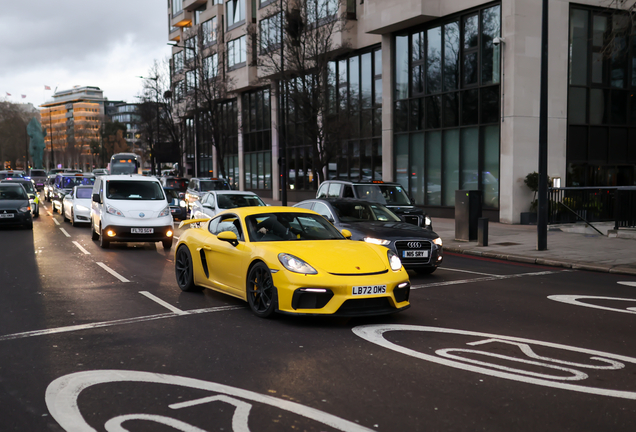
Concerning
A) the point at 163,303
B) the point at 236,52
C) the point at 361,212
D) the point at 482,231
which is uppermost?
the point at 236,52

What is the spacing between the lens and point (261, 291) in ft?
24.3

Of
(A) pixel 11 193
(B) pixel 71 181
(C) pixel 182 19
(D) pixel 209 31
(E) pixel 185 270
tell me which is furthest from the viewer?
(C) pixel 182 19

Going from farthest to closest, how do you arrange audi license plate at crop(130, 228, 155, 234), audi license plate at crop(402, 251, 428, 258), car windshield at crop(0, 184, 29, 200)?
1. car windshield at crop(0, 184, 29, 200)
2. audi license plate at crop(130, 228, 155, 234)
3. audi license plate at crop(402, 251, 428, 258)

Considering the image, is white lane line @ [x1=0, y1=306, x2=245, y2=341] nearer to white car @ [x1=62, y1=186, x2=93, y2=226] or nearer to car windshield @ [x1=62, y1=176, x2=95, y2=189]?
white car @ [x1=62, y1=186, x2=93, y2=226]

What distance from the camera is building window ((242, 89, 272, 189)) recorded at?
43219mm

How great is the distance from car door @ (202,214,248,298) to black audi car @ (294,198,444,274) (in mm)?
2958

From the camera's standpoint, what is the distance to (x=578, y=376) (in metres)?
5.13

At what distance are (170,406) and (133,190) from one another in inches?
518

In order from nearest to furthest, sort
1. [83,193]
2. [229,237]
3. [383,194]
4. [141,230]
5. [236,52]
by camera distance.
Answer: [229,237], [141,230], [383,194], [83,193], [236,52]

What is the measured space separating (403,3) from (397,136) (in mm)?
5923

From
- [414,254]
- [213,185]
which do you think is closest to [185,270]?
[414,254]

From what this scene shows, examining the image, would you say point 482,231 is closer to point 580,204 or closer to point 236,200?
point 580,204

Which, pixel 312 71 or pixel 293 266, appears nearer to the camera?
pixel 293 266

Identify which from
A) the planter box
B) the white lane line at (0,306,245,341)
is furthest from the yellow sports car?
the planter box
